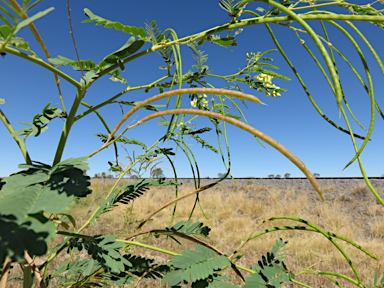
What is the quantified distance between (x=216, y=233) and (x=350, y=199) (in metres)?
2.53

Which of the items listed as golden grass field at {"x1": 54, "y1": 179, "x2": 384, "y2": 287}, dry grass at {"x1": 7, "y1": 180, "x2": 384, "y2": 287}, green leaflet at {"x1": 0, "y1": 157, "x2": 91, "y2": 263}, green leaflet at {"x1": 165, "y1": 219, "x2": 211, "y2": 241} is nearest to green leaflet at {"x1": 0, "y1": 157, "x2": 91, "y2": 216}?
green leaflet at {"x1": 0, "y1": 157, "x2": 91, "y2": 263}

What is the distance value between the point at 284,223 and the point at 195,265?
3184 millimetres

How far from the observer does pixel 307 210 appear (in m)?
3.73

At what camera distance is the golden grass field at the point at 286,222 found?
209cm

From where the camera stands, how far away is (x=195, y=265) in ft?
0.97

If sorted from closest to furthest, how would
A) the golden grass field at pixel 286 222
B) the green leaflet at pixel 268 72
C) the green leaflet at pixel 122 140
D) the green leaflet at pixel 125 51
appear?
the green leaflet at pixel 125 51 < the green leaflet at pixel 268 72 < the green leaflet at pixel 122 140 < the golden grass field at pixel 286 222

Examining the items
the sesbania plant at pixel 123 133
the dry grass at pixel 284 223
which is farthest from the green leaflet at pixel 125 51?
the dry grass at pixel 284 223

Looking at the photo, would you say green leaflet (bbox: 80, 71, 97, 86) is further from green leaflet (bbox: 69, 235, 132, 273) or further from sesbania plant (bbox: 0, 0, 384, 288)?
green leaflet (bbox: 69, 235, 132, 273)

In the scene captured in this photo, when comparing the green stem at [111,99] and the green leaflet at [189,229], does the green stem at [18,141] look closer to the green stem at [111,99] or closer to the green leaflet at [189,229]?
the green stem at [111,99]

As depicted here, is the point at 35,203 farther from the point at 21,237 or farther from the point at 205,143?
the point at 205,143

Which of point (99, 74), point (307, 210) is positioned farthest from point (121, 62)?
point (307, 210)

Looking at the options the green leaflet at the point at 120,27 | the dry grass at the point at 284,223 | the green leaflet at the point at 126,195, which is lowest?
the dry grass at the point at 284,223

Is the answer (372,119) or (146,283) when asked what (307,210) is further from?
(372,119)

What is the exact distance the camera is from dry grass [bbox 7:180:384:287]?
2096 mm
